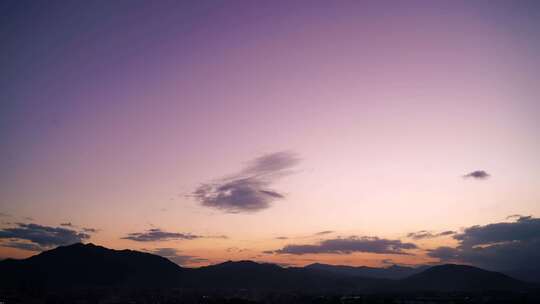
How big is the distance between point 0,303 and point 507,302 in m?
246

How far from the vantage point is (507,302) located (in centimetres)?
19888

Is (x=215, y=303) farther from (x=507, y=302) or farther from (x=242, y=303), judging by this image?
(x=507, y=302)

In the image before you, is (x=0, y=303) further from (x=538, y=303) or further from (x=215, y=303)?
(x=538, y=303)

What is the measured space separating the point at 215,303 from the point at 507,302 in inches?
5533

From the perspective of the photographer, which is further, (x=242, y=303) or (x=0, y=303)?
(x=0, y=303)

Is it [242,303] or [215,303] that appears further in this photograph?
[215,303]

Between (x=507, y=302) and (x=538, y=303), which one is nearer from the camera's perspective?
(x=538, y=303)

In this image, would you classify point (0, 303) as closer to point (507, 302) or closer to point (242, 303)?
point (242, 303)

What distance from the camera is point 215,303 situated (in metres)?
190

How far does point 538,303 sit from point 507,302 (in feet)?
57.4

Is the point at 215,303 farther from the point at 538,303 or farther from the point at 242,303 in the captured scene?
the point at 538,303

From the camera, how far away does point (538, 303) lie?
182875 mm

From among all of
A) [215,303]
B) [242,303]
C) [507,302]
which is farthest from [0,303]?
[507,302]

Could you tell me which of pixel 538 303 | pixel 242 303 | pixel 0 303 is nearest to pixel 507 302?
pixel 538 303
